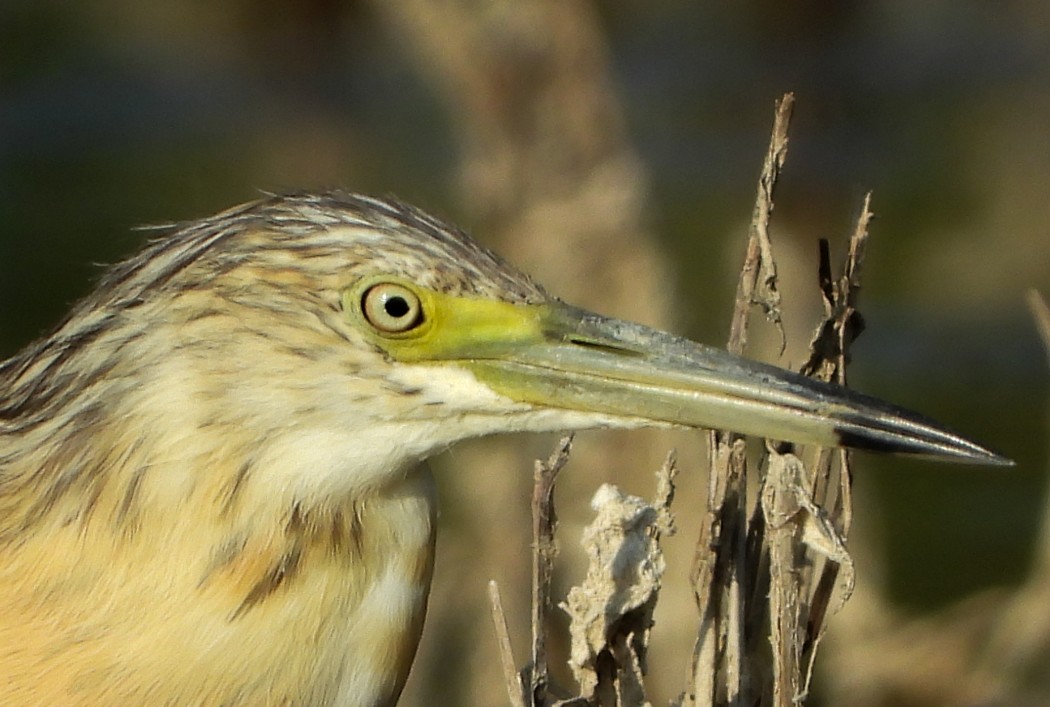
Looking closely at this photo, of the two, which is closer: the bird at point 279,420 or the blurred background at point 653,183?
the bird at point 279,420

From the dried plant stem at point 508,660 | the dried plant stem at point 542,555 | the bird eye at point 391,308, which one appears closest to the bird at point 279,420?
the bird eye at point 391,308

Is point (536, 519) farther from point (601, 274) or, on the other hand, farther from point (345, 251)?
point (601, 274)

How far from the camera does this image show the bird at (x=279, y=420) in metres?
2.20

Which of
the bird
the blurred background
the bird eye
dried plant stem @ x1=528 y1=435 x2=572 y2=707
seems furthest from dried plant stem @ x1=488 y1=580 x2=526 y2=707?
the blurred background

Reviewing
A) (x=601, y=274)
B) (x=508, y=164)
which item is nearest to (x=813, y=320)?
(x=601, y=274)

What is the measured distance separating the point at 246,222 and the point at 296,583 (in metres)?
0.45

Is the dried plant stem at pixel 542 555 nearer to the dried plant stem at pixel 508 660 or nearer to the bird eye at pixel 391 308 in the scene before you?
the dried plant stem at pixel 508 660

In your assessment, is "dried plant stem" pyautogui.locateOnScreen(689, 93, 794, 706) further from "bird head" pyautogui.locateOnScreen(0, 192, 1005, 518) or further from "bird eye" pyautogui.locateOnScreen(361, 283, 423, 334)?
"bird eye" pyautogui.locateOnScreen(361, 283, 423, 334)

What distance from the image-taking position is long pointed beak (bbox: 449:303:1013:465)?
85.3 inches

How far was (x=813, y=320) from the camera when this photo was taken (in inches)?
185

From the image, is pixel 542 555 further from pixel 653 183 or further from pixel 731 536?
pixel 653 183

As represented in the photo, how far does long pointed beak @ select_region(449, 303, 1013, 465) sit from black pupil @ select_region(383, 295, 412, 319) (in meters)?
0.08

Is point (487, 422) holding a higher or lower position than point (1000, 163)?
lower

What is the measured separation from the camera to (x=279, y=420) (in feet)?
7.22
